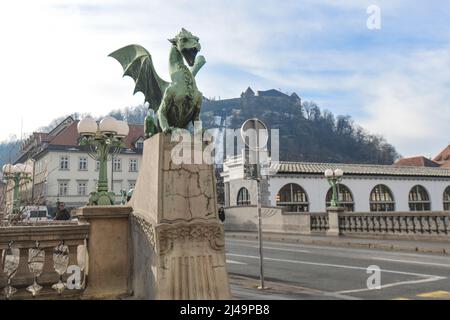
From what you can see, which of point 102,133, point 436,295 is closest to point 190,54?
point 102,133

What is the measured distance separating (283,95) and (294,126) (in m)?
44.8

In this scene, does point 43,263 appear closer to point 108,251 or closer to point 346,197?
point 108,251

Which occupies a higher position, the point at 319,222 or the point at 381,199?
the point at 381,199

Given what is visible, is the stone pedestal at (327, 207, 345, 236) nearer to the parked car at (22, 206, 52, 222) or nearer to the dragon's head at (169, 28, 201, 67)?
the parked car at (22, 206, 52, 222)

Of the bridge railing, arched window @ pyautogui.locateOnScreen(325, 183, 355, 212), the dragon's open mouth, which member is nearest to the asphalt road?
the dragon's open mouth

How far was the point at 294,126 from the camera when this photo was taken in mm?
122875

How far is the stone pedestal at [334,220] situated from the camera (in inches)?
979

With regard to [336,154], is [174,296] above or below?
below

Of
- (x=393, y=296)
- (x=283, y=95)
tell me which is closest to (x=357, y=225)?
(x=393, y=296)

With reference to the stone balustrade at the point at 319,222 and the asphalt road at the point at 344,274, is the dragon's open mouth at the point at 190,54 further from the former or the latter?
the stone balustrade at the point at 319,222

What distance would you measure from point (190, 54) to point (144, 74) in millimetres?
951

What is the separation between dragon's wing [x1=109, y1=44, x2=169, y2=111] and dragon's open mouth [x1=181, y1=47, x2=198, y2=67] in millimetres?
529

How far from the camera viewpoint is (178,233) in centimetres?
502

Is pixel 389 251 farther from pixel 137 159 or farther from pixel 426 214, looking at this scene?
pixel 137 159
